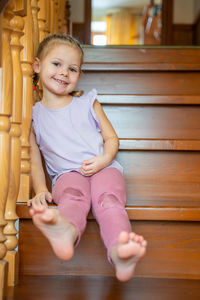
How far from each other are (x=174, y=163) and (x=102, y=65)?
714 mm

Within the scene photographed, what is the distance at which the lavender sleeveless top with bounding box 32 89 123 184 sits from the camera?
1.38m

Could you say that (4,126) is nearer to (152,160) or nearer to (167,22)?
(152,160)

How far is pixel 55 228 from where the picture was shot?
91cm

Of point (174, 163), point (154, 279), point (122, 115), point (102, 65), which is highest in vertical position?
point (102, 65)

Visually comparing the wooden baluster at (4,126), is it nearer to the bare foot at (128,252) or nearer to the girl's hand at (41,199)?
the girl's hand at (41,199)

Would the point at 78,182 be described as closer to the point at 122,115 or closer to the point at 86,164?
the point at 86,164

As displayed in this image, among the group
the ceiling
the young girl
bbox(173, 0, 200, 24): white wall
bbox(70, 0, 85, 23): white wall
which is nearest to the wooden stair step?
the young girl

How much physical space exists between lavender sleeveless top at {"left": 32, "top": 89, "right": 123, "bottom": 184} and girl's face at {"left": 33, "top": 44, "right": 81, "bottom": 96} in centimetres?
8

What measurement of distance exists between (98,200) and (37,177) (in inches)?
9.3

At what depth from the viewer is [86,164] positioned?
1.31 meters

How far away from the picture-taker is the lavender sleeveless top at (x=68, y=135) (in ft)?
4.53

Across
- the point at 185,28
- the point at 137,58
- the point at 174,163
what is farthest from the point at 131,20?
the point at 174,163

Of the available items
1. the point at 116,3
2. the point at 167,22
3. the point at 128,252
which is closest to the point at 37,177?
the point at 128,252

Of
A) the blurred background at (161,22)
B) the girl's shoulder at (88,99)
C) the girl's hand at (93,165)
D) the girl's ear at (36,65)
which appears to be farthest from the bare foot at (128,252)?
the blurred background at (161,22)
